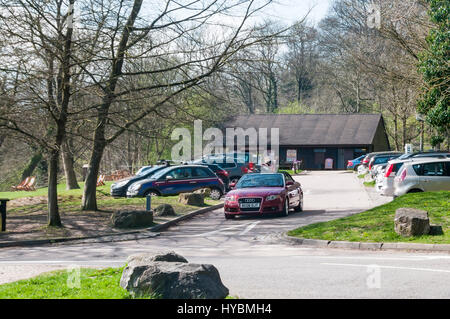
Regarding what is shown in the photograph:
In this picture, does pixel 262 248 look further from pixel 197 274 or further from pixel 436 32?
pixel 436 32

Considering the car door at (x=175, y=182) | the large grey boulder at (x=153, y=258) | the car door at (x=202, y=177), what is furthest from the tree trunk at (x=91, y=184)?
the large grey boulder at (x=153, y=258)

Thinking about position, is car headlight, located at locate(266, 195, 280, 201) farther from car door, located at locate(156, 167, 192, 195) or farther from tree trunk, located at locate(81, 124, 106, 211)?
car door, located at locate(156, 167, 192, 195)

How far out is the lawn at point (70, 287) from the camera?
24.3ft

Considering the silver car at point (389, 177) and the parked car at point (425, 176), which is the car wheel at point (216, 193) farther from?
the parked car at point (425, 176)

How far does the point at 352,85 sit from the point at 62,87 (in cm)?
6155

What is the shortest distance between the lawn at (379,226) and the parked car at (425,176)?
3.11 metres

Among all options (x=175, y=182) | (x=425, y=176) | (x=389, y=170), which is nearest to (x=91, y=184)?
(x=175, y=182)

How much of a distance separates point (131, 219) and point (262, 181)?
5528 millimetres

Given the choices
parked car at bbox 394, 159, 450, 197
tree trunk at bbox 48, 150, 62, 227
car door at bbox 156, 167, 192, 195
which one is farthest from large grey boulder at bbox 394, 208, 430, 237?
car door at bbox 156, 167, 192, 195

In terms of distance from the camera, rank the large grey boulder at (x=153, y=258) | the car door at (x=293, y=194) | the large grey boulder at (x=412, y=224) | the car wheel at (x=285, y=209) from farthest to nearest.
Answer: the car door at (x=293, y=194)
the car wheel at (x=285, y=209)
the large grey boulder at (x=412, y=224)
the large grey boulder at (x=153, y=258)

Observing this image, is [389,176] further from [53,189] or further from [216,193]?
[53,189]

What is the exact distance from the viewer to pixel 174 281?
7.00 meters
